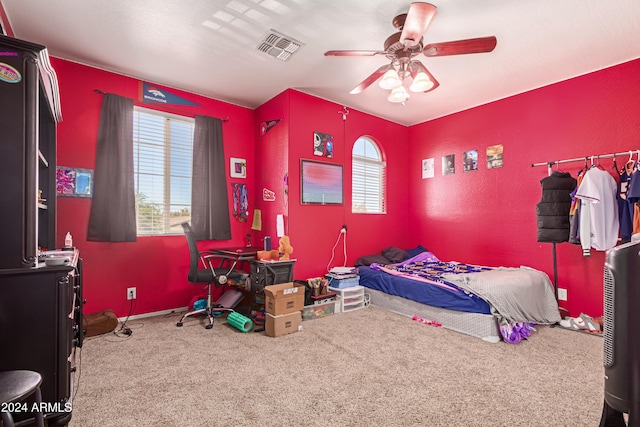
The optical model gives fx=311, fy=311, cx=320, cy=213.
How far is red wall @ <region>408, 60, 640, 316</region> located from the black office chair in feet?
9.95

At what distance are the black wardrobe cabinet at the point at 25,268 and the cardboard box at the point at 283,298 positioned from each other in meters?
1.65

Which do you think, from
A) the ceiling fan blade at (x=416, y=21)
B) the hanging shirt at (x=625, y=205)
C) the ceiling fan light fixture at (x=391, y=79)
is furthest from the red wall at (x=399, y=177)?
the ceiling fan blade at (x=416, y=21)

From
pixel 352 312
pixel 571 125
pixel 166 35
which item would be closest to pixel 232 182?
pixel 166 35

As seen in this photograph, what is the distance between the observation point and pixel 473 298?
2.97 meters

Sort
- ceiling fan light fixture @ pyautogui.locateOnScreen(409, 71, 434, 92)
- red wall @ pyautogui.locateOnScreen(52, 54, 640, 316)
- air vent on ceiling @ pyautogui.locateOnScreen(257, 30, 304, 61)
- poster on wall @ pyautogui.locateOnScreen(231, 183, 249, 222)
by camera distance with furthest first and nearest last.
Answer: poster on wall @ pyautogui.locateOnScreen(231, 183, 249, 222) → red wall @ pyautogui.locateOnScreen(52, 54, 640, 316) → air vent on ceiling @ pyautogui.locateOnScreen(257, 30, 304, 61) → ceiling fan light fixture @ pyautogui.locateOnScreen(409, 71, 434, 92)

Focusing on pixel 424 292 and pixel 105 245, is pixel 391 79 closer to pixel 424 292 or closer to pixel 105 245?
pixel 424 292

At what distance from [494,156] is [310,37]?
2.87 meters

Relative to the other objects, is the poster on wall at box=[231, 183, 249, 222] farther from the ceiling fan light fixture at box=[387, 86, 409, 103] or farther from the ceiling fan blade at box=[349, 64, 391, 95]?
the ceiling fan light fixture at box=[387, 86, 409, 103]

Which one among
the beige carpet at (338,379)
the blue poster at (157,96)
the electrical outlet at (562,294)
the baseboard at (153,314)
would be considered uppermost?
the blue poster at (157,96)

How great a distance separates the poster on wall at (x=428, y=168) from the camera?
4.85 m

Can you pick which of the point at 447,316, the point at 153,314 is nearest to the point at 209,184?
the point at 153,314

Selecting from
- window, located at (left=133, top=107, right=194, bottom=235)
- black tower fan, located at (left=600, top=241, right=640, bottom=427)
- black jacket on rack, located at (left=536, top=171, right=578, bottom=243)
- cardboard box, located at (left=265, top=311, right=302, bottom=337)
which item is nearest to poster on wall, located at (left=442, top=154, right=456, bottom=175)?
black jacket on rack, located at (left=536, top=171, right=578, bottom=243)

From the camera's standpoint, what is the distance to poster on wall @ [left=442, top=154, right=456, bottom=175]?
4.57 meters

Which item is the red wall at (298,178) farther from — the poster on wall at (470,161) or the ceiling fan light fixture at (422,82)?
the ceiling fan light fixture at (422,82)
